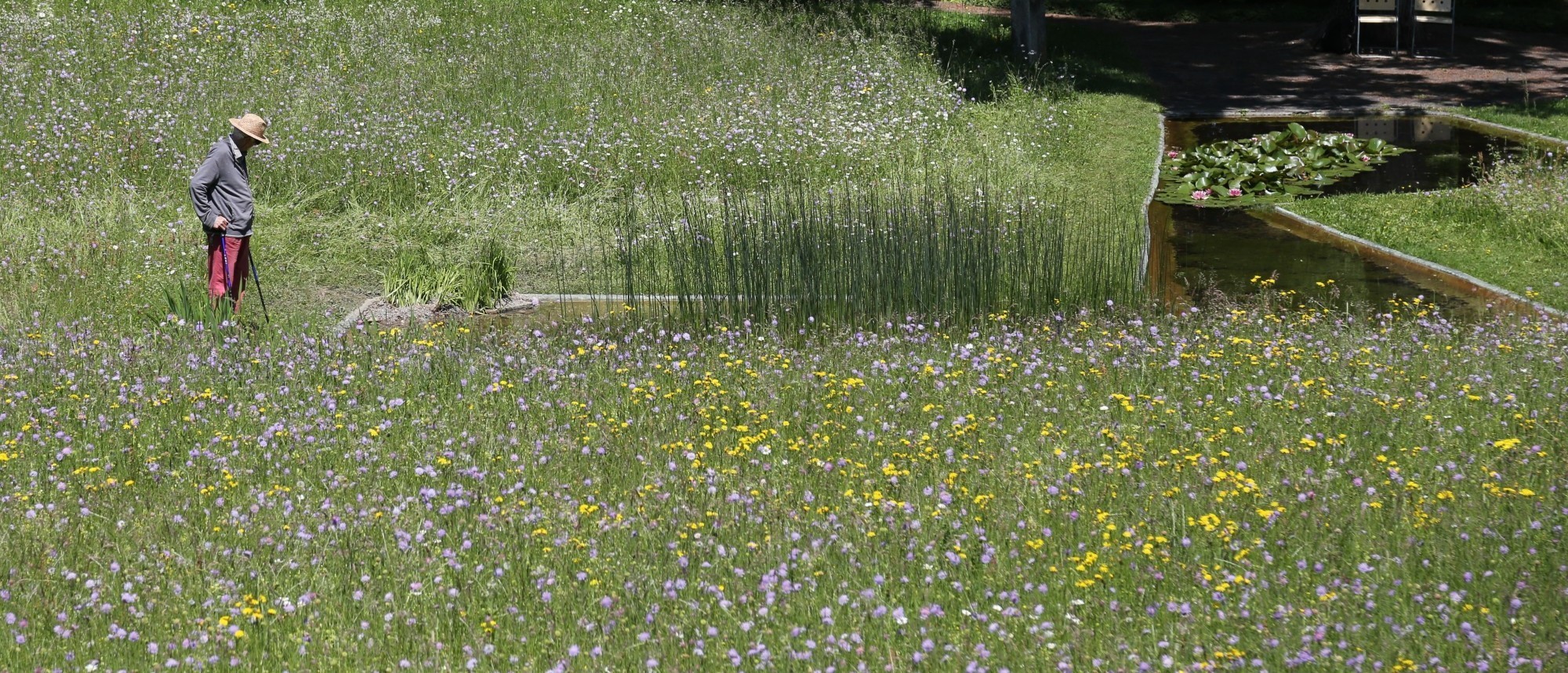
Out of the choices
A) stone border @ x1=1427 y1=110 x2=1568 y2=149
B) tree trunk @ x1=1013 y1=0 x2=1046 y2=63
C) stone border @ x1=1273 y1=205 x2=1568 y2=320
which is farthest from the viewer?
tree trunk @ x1=1013 y1=0 x2=1046 y2=63

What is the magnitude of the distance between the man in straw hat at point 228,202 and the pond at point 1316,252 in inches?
210

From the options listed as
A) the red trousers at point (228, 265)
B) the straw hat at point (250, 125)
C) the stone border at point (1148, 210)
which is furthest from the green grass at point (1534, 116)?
the red trousers at point (228, 265)

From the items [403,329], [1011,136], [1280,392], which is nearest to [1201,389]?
[1280,392]

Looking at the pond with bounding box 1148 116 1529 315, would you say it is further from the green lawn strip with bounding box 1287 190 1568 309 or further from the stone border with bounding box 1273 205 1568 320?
the green lawn strip with bounding box 1287 190 1568 309

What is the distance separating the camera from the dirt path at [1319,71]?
16.8 metres

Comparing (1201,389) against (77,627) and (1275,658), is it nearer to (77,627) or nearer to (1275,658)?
(1275,658)

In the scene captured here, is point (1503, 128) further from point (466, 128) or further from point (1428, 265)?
point (466, 128)

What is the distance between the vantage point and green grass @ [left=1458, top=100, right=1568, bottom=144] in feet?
47.2

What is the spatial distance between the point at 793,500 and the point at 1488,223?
776 cm

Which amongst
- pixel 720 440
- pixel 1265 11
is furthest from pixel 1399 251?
pixel 1265 11

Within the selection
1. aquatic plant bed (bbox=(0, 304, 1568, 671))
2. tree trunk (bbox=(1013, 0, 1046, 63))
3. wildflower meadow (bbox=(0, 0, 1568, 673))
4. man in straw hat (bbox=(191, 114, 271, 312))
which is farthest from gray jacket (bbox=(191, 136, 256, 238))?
tree trunk (bbox=(1013, 0, 1046, 63))

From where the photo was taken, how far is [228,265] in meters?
8.34

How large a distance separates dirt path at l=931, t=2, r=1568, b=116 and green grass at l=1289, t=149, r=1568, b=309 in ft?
15.3

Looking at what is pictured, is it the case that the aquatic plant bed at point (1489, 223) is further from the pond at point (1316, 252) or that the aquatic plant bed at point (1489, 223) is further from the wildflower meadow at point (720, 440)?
the pond at point (1316, 252)
